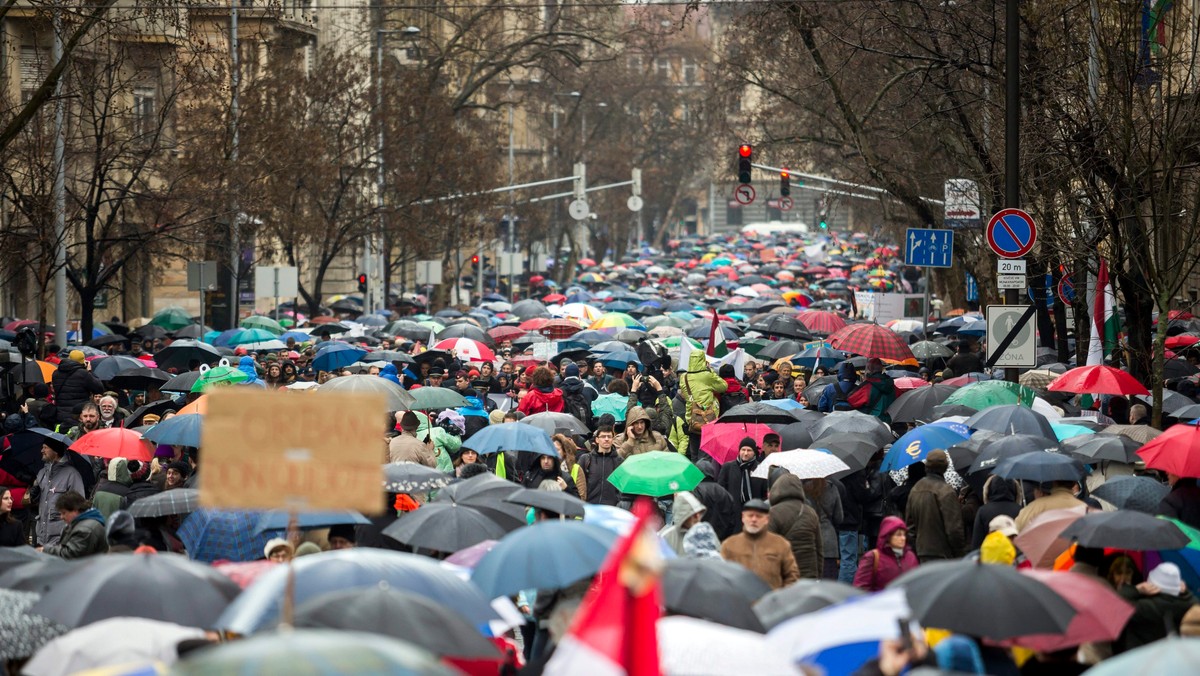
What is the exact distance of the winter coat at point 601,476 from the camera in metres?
14.4

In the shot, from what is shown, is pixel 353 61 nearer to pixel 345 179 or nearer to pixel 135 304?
pixel 345 179

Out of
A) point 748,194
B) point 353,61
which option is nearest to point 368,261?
point 353,61

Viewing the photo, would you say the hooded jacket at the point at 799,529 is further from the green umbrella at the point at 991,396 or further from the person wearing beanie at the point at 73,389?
the person wearing beanie at the point at 73,389

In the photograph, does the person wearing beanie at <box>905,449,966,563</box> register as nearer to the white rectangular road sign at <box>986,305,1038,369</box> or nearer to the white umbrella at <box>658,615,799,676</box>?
the white rectangular road sign at <box>986,305,1038,369</box>

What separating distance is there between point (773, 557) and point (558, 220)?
7005 cm

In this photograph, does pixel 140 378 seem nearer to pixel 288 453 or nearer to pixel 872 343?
pixel 872 343

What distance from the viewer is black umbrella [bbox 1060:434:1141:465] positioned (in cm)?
1384

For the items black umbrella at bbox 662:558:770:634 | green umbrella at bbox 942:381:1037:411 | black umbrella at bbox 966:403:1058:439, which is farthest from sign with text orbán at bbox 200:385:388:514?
green umbrella at bbox 942:381:1037:411

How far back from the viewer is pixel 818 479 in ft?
44.2

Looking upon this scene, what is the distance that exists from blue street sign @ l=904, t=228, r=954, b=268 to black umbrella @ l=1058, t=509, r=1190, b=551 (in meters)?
15.2

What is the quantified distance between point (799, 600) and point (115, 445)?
8352mm

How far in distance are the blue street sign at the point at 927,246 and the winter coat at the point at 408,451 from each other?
11.6 meters

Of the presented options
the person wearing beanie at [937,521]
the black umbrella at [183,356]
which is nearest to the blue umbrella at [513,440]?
the person wearing beanie at [937,521]

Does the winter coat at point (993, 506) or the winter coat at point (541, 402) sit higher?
the winter coat at point (541, 402)
